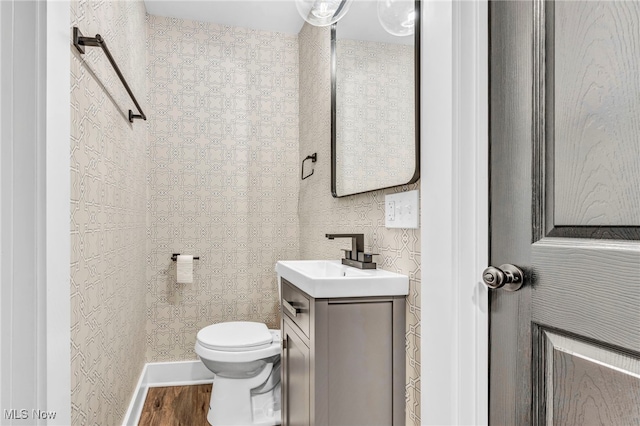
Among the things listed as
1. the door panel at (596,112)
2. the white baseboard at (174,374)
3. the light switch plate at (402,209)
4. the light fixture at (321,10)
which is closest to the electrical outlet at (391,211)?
the light switch plate at (402,209)

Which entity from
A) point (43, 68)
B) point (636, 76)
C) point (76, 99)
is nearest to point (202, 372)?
point (76, 99)

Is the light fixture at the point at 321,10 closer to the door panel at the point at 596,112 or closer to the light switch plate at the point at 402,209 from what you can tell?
the light switch plate at the point at 402,209

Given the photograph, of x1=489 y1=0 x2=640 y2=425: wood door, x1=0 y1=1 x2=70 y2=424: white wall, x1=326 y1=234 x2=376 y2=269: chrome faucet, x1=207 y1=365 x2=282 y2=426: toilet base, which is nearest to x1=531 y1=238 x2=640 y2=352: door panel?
x1=489 y1=0 x2=640 y2=425: wood door

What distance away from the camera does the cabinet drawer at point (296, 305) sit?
4.62 ft

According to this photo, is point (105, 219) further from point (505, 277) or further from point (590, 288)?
point (590, 288)

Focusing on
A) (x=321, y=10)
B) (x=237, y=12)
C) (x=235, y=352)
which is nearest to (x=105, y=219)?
(x=235, y=352)

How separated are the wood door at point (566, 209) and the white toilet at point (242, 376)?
1.40 meters

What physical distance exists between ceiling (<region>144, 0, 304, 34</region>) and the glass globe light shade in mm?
1311

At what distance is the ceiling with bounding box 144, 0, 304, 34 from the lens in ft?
8.50

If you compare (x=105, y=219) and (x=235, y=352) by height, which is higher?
(x=105, y=219)

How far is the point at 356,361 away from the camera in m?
1.31

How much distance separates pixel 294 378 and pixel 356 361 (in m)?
0.43

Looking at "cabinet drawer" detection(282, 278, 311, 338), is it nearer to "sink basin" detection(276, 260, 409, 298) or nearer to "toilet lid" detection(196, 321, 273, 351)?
"sink basin" detection(276, 260, 409, 298)

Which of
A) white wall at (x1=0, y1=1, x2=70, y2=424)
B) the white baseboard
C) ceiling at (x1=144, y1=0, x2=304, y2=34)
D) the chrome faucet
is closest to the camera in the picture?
white wall at (x1=0, y1=1, x2=70, y2=424)
